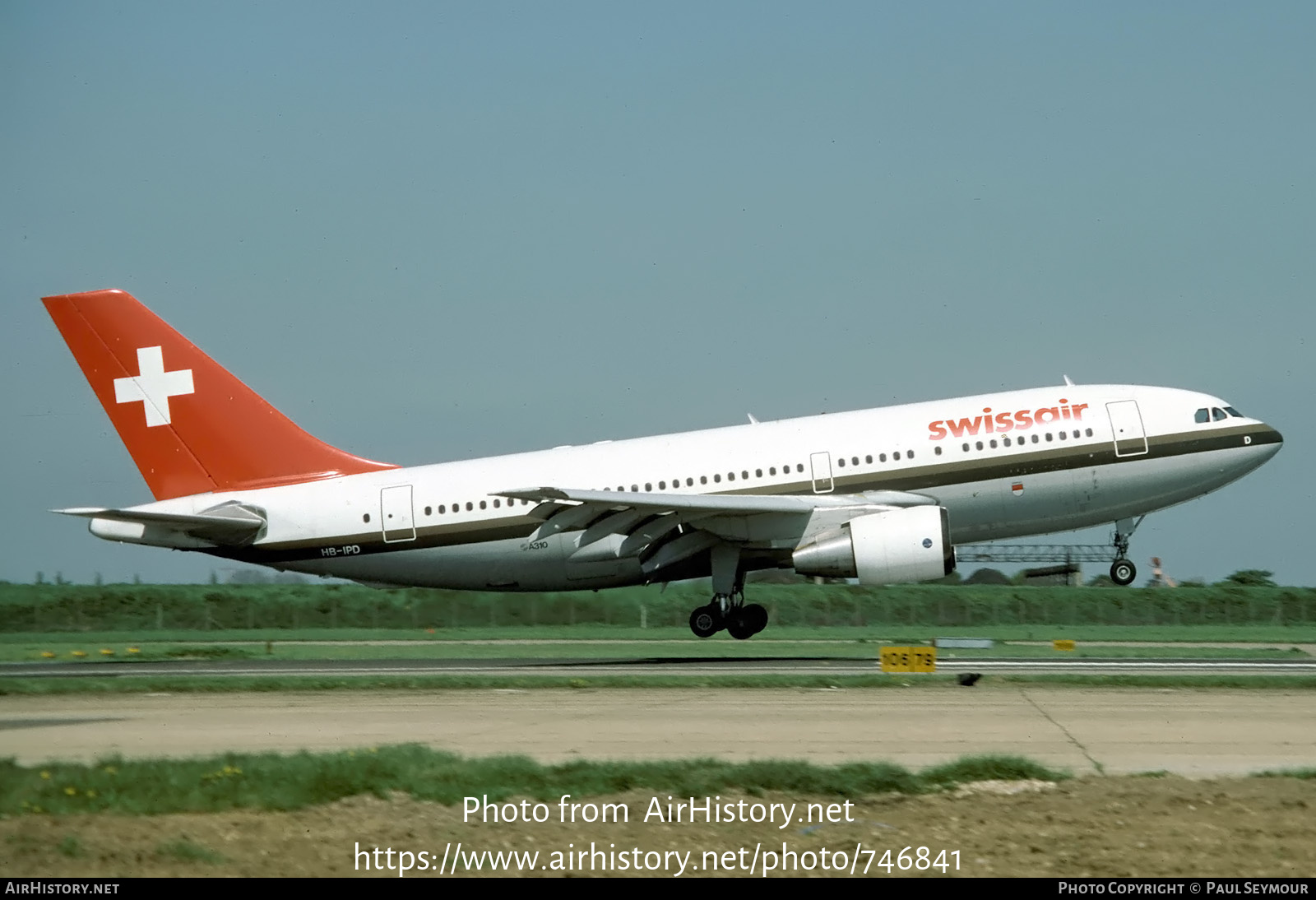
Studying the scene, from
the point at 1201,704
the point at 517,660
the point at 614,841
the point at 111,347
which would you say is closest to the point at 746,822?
the point at 614,841

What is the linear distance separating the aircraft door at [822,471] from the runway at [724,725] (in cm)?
713

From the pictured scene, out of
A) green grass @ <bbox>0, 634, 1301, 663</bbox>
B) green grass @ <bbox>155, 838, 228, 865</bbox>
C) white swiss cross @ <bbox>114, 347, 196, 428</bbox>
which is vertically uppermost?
white swiss cross @ <bbox>114, 347, 196, 428</bbox>

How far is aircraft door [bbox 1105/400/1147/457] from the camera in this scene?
28.0 metres

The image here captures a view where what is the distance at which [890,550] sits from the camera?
26297 millimetres

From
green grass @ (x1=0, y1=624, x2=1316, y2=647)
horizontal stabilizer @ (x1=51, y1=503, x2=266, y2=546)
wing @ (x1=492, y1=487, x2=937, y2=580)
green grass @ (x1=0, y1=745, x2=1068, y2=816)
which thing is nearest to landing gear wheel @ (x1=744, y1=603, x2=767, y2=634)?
wing @ (x1=492, y1=487, x2=937, y2=580)

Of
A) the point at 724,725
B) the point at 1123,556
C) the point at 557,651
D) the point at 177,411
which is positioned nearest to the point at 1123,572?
the point at 1123,556

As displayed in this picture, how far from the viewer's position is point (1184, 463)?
1118 inches

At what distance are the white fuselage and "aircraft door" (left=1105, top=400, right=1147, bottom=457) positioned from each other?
4 centimetres

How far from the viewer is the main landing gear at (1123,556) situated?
29.6 metres

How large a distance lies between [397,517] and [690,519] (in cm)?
614

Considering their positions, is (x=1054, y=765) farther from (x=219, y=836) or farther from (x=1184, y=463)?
(x=1184, y=463)

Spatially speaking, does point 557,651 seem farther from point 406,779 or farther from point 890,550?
point 406,779

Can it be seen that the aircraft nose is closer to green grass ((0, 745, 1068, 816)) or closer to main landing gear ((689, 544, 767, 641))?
main landing gear ((689, 544, 767, 641))

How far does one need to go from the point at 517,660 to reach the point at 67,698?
965 centimetres
